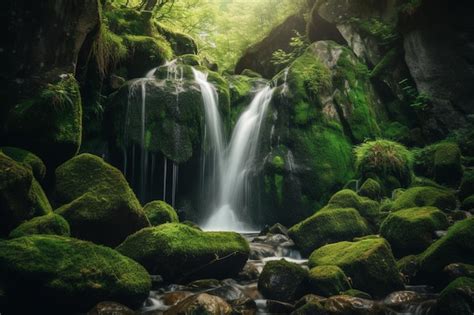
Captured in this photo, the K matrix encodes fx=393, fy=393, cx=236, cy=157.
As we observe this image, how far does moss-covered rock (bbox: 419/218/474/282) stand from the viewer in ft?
19.7

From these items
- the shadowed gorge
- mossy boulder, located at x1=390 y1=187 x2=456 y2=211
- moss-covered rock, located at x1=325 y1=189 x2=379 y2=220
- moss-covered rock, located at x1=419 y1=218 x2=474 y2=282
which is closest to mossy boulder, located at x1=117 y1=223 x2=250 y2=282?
the shadowed gorge

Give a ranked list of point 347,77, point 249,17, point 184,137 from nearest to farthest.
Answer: point 184,137 → point 347,77 → point 249,17

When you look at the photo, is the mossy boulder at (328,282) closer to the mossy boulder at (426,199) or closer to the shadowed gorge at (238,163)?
the shadowed gorge at (238,163)

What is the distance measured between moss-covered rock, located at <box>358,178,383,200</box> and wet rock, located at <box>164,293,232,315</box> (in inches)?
261

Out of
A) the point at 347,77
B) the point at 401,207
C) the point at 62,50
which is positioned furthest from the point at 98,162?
the point at 347,77

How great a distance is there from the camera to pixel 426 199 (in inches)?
349

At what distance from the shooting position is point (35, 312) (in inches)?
190

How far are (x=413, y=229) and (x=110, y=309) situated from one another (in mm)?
5348

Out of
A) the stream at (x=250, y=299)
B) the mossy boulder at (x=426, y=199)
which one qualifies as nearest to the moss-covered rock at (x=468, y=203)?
the mossy boulder at (x=426, y=199)

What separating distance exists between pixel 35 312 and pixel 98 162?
3.49 meters

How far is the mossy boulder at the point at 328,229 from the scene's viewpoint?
828cm

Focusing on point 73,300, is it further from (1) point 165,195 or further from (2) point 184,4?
(2) point 184,4

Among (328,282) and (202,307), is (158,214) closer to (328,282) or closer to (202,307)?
(202,307)

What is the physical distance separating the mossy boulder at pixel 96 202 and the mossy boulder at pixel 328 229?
333 cm
